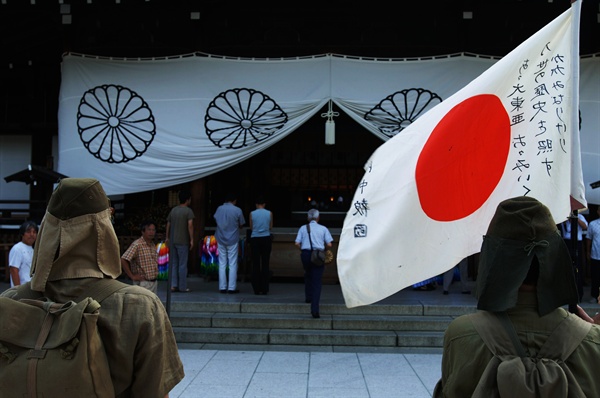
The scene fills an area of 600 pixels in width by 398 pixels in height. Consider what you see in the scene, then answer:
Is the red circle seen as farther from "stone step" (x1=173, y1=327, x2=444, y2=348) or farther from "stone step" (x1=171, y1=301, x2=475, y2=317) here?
"stone step" (x1=171, y1=301, x2=475, y2=317)

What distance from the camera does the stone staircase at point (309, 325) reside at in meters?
6.75

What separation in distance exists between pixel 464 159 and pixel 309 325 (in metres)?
4.85

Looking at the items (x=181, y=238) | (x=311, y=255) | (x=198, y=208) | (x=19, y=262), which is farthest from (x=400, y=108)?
(x=19, y=262)

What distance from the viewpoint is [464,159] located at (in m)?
2.81

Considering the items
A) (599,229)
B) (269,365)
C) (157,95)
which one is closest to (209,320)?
(269,365)

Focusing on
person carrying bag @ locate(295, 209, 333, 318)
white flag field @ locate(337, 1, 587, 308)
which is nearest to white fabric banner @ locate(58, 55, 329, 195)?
person carrying bag @ locate(295, 209, 333, 318)

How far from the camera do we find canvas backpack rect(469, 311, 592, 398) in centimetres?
146

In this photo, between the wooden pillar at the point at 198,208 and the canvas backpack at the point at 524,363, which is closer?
the canvas backpack at the point at 524,363

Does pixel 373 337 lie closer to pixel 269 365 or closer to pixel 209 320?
pixel 269 365

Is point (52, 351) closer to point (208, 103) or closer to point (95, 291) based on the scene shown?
point (95, 291)

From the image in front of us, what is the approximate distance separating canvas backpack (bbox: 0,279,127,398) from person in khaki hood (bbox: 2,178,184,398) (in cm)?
6

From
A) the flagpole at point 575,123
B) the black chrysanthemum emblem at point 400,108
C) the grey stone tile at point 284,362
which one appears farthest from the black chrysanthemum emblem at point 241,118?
the flagpole at point 575,123

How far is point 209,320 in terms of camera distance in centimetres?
724

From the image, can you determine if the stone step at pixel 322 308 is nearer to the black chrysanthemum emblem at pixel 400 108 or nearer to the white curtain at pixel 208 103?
the white curtain at pixel 208 103
